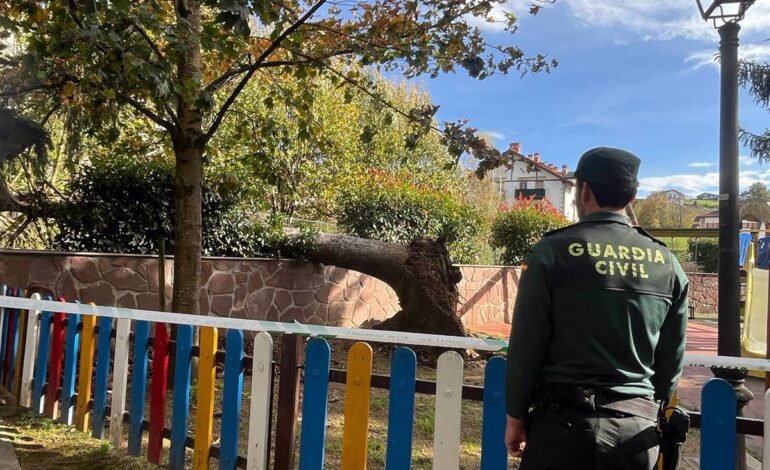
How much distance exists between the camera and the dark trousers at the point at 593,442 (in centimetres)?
167

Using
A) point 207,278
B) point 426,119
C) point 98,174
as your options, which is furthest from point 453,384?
point 98,174

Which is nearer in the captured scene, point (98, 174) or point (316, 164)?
point (98, 174)

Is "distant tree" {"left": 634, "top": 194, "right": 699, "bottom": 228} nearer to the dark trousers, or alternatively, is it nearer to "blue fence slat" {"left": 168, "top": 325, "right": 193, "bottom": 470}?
"blue fence slat" {"left": 168, "top": 325, "right": 193, "bottom": 470}

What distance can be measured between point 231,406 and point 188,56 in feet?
10.4

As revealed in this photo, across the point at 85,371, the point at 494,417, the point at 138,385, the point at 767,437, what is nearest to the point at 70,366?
the point at 85,371

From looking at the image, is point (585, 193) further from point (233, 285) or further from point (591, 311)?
point (233, 285)

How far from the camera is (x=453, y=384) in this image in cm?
244

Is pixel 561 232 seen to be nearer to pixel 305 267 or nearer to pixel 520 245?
pixel 305 267

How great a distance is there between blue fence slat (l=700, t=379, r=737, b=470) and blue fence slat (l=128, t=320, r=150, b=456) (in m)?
2.97

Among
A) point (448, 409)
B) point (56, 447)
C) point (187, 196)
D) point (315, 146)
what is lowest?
point (56, 447)

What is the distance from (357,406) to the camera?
2.57m

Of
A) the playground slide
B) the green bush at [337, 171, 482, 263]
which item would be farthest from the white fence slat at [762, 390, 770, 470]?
the green bush at [337, 171, 482, 263]

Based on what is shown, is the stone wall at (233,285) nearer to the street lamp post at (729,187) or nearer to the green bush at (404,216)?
the green bush at (404,216)

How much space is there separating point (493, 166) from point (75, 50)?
3.54 meters
